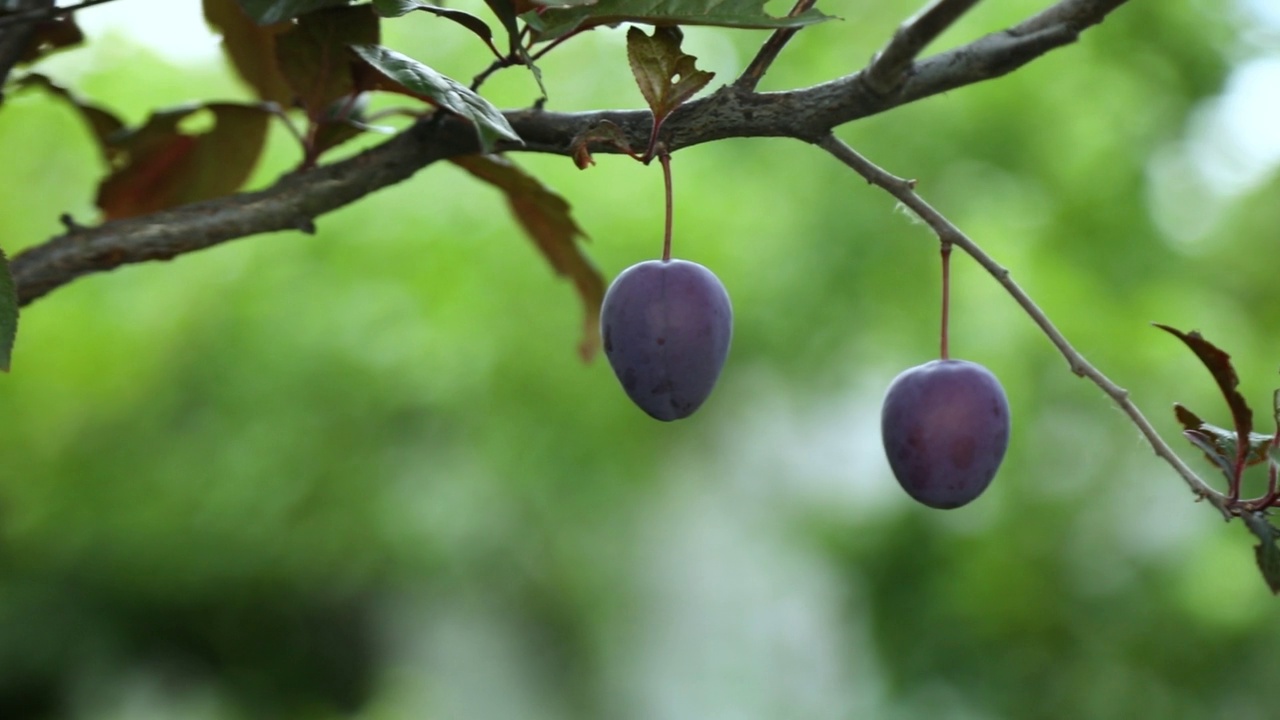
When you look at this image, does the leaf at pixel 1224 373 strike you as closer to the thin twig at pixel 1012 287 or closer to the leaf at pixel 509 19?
the thin twig at pixel 1012 287

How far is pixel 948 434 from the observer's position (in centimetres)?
49

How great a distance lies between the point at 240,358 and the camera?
241 centimetres

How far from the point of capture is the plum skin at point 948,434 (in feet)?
1.63

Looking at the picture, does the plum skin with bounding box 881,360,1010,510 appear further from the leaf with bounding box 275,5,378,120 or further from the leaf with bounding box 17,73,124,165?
the leaf with bounding box 17,73,124,165

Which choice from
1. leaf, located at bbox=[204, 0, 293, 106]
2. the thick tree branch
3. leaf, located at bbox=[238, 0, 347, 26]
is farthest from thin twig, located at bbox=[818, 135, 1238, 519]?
leaf, located at bbox=[204, 0, 293, 106]

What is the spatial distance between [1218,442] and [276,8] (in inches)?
18.0

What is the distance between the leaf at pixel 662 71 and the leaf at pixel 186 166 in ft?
1.23

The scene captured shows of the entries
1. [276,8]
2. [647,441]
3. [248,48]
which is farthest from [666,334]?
[647,441]

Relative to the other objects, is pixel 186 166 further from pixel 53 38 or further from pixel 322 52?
pixel 322 52

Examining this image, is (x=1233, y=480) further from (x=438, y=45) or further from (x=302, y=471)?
(x=438, y=45)

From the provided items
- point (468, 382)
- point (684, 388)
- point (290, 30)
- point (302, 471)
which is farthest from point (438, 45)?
point (684, 388)

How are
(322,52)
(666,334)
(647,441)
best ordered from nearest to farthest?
(666,334) → (322,52) → (647,441)

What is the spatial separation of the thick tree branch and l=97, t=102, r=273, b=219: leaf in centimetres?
16

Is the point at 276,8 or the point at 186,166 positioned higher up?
the point at 276,8
